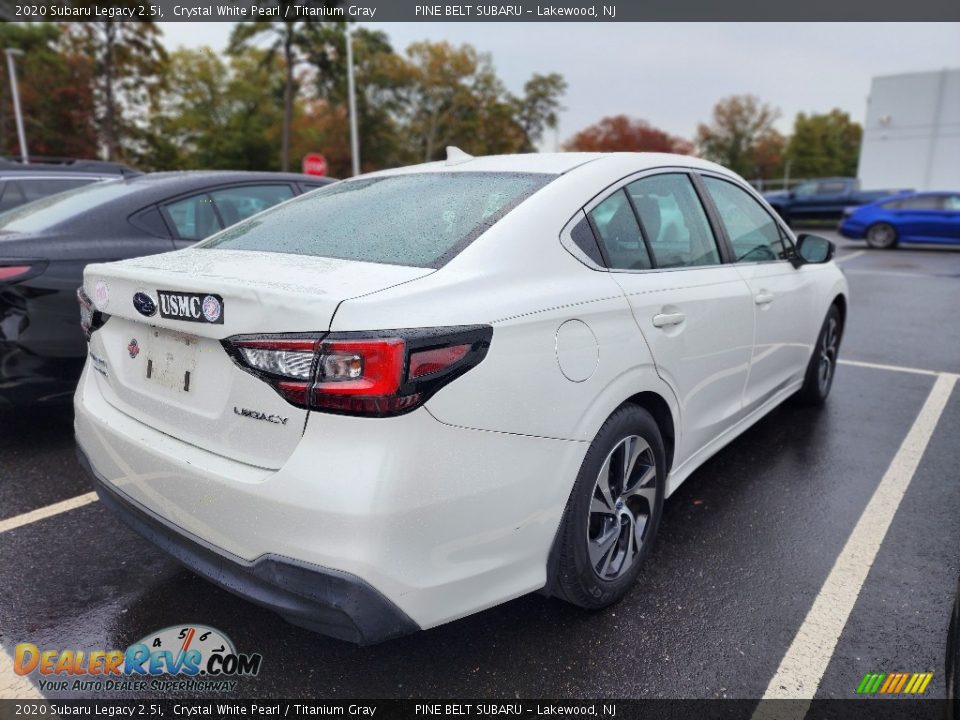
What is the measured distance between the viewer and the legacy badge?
6.03ft

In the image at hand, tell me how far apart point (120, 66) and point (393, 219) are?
1389 inches

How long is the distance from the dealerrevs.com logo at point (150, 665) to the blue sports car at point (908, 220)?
18.5 meters

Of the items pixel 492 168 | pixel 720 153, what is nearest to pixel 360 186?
pixel 492 168

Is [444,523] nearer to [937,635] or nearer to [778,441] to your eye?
[937,635]

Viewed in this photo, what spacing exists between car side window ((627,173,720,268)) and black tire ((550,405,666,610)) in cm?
75

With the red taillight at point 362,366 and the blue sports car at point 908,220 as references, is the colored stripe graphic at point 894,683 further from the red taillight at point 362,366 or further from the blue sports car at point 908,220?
the blue sports car at point 908,220

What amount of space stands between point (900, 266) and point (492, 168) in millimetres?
13527

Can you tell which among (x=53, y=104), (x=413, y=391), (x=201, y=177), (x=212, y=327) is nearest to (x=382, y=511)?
(x=413, y=391)

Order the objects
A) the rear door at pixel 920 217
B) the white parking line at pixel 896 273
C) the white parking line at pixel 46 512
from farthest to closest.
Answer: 1. the rear door at pixel 920 217
2. the white parking line at pixel 896 273
3. the white parking line at pixel 46 512

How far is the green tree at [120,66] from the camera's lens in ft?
100

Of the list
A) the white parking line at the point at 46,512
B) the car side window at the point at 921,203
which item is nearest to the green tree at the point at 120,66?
the car side window at the point at 921,203

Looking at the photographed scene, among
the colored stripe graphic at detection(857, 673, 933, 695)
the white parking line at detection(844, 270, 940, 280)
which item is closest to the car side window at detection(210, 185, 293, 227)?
the colored stripe graphic at detection(857, 673, 933, 695)

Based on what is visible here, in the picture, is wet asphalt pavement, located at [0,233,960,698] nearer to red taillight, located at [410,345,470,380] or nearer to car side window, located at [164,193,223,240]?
red taillight, located at [410,345,470,380]

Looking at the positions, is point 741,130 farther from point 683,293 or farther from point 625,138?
point 683,293
